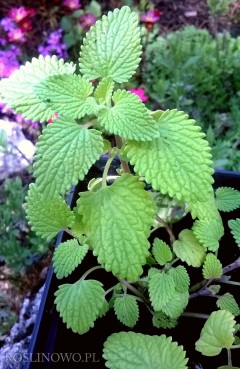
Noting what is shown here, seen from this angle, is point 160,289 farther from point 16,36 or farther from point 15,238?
point 16,36

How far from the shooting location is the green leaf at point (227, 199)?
0.83 metres

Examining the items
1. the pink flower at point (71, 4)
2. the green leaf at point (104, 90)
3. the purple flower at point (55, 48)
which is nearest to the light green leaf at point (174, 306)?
the green leaf at point (104, 90)

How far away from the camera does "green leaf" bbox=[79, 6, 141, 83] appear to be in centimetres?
69

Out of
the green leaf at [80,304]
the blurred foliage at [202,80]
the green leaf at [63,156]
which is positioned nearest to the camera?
the green leaf at [63,156]

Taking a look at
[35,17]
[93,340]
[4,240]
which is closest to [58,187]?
[93,340]

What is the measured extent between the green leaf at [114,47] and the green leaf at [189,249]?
0.30 m

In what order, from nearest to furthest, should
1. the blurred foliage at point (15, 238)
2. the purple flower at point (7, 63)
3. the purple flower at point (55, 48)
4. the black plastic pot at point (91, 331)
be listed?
the black plastic pot at point (91, 331)
the blurred foliage at point (15, 238)
the purple flower at point (7, 63)
the purple flower at point (55, 48)

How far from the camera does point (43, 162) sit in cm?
61

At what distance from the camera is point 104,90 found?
698 millimetres

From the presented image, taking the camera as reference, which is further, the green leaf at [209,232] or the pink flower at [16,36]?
the pink flower at [16,36]

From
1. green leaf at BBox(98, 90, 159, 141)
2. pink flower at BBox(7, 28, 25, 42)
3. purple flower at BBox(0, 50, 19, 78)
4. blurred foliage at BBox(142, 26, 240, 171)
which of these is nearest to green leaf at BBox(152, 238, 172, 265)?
green leaf at BBox(98, 90, 159, 141)

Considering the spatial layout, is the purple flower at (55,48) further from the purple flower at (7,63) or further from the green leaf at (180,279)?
the green leaf at (180,279)

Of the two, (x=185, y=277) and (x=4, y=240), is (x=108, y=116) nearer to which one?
(x=185, y=277)

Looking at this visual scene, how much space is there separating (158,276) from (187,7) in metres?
1.65
